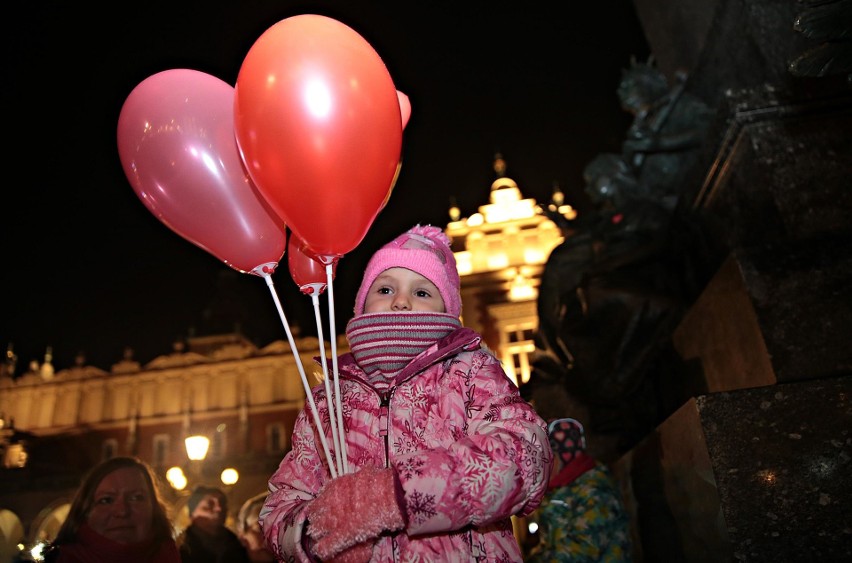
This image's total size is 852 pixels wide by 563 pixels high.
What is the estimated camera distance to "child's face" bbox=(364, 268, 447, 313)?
6.37 ft

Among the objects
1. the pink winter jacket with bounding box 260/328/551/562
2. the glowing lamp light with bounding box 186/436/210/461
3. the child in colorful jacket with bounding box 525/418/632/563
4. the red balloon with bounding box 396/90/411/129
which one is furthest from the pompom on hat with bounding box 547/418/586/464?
the glowing lamp light with bounding box 186/436/210/461

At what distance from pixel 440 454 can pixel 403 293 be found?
0.69 metres

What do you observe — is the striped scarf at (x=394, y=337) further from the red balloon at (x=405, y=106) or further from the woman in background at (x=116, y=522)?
the woman in background at (x=116, y=522)

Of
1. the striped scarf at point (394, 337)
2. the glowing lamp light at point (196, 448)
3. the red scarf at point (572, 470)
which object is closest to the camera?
the striped scarf at point (394, 337)

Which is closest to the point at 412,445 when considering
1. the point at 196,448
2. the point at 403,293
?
the point at 403,293

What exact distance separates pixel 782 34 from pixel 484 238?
30048 mm

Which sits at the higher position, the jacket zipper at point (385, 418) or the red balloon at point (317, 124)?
the red balloon at point (317, 124)

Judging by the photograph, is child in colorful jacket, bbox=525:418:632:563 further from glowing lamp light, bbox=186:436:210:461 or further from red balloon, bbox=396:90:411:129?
glowing lamp light, bbox=186:436:210:461

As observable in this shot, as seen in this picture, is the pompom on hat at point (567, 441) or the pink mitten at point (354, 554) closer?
the pink mitten at point (354, 554)

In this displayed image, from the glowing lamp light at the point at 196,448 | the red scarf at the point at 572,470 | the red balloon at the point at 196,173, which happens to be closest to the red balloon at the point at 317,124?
the red balloon at the point at 196,173

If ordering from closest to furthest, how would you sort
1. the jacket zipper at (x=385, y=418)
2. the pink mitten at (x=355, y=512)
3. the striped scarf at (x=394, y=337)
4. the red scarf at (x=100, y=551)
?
the pink mitten at (x=355, y=512)
the jacket zipper at (x=385, y=418)
the striped scarf at (x=394, y=337)
the red scarf at (x=100, y=551)

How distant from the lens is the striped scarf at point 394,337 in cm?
173

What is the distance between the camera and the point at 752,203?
3104 mm

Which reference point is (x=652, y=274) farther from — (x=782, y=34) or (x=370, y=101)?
(x=370, y=101)
